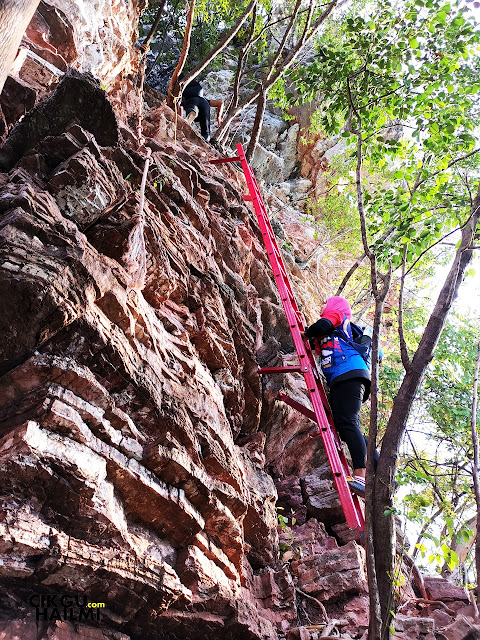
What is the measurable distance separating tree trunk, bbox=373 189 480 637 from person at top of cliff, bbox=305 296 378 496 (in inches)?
123

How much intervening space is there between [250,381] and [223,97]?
15075 mm

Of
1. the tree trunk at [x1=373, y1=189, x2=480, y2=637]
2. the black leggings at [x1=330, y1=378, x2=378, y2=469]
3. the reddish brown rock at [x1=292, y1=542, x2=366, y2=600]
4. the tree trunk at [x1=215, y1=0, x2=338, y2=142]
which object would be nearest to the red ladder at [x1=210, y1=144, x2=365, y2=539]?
the black leggings at [x1=330, y1=378, x2=378, y2=469]

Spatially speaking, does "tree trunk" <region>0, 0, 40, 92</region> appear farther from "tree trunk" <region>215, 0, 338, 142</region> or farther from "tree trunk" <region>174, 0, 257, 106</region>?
"tree trunk" <region>215, 0, 338, 142</region>

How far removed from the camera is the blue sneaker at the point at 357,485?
6039 mm

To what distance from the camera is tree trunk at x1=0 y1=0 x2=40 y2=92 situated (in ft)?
8.38

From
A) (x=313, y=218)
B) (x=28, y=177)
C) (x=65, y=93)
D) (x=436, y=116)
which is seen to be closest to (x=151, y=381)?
(x=28, y=177)

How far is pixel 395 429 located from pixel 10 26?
11.5 feet

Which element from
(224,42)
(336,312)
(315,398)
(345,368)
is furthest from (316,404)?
(224,42)

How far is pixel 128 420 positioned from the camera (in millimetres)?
3977

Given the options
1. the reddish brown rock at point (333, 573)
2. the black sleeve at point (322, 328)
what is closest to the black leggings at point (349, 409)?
the black sleeve at point (322, 328)

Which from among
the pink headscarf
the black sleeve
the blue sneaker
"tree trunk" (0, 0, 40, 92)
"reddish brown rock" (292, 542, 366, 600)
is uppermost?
the pink headscarf

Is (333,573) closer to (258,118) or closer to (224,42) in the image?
(258,118)

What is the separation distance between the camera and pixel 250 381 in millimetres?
6773

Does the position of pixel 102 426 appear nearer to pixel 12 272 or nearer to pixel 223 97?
pixel 12 272
